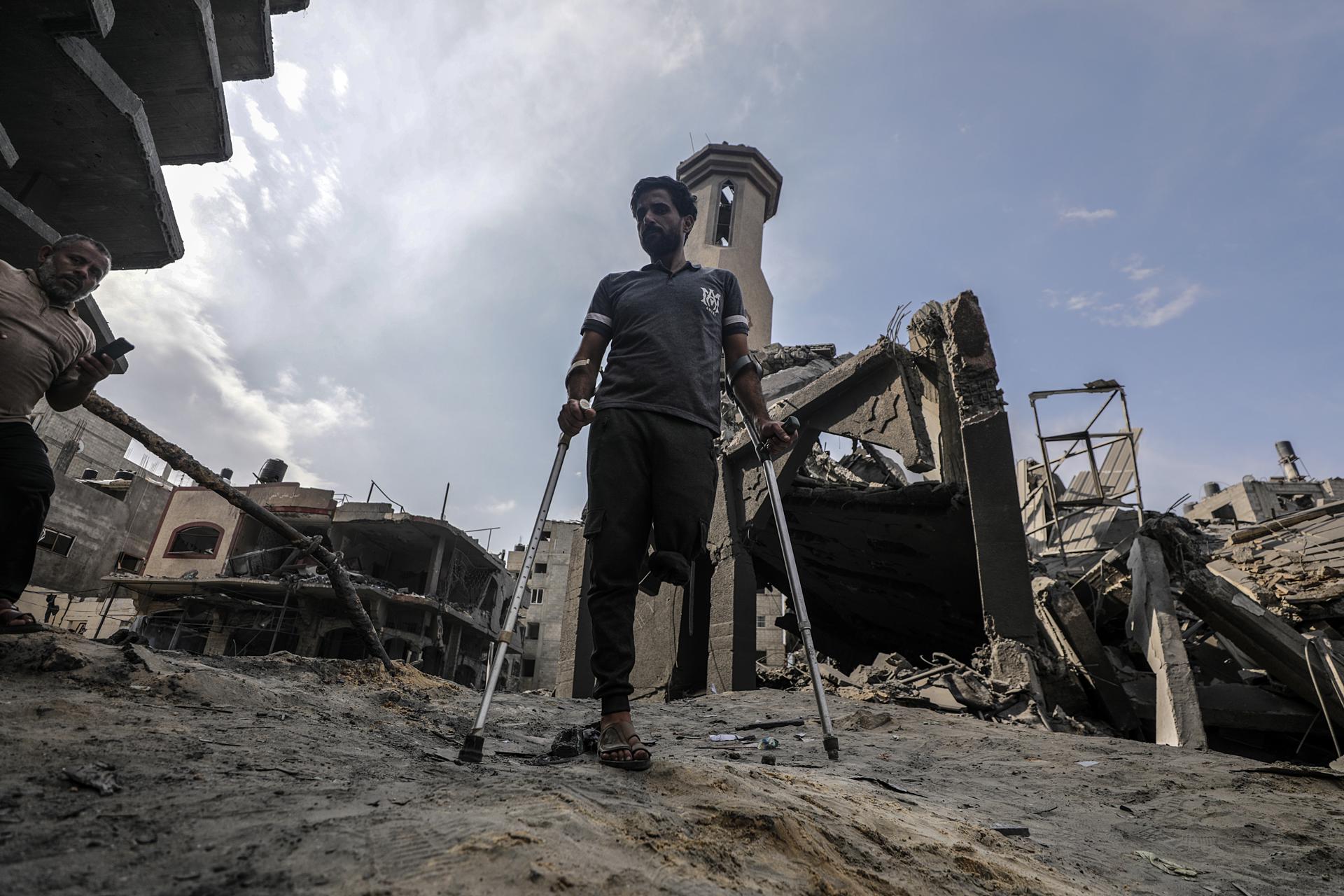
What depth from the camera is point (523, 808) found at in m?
1.24

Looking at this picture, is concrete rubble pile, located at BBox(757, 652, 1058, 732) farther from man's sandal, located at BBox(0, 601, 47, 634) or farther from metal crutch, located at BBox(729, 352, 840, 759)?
man's sandal, located at BBox(0, 601, 47, 634)

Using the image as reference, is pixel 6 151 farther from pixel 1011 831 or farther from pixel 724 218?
pixel 724 218

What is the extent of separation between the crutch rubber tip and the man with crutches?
391 mm

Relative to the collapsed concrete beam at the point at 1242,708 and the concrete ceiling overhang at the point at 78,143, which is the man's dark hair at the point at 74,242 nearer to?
the concrete ceiling overhang at the point at 78,143

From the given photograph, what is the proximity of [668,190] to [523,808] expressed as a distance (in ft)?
8.82

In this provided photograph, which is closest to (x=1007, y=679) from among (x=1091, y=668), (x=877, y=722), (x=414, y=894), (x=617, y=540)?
(x=1091, y=668)

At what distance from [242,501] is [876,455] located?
8576 millimetres

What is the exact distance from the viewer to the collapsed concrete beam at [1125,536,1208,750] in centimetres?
500

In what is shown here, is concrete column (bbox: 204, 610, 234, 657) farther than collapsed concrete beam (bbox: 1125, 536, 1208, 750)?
Yes

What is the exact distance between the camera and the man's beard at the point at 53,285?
2805 millimetres

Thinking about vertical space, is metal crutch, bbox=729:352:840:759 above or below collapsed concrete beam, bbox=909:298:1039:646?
below

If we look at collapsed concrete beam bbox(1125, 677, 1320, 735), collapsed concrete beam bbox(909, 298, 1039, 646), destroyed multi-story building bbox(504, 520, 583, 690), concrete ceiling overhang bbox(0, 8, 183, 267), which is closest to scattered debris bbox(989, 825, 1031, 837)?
collapsed concrete beam bbox(909, 298, 1039, 646)

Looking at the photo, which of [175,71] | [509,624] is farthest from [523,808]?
[175,71]

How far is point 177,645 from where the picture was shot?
2250cm
